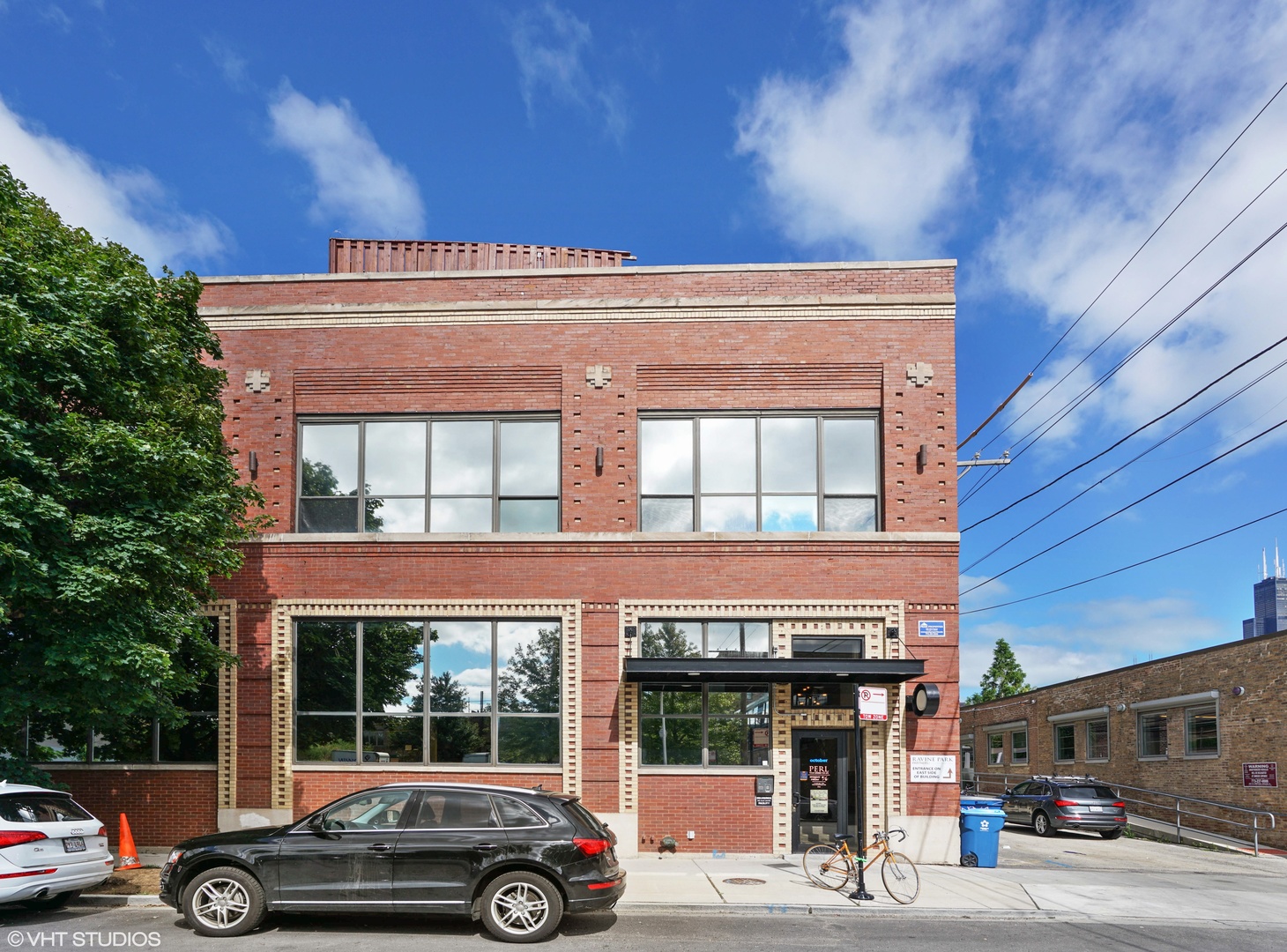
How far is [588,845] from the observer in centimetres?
1041

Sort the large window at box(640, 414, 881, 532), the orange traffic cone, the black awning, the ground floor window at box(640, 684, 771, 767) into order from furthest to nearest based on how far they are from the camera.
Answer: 1. the large window at box(640, 414, 881, 532)
2. the ground floor window at box(640, 684, 771, 767)
3. the black awning
4. the orange traffic cone

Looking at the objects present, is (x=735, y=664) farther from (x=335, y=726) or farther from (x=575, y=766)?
(x=335, y=726)

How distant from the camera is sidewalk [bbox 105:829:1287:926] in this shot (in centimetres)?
1229

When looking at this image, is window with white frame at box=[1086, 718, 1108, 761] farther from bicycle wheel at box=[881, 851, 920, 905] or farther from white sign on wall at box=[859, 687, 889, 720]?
white sign on wall at box=[859, 687, 889, 720]

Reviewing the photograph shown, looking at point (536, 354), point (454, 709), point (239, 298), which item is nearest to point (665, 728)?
point (454, 709)

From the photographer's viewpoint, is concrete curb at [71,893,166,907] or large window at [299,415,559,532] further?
large window at [299,415,559,532]

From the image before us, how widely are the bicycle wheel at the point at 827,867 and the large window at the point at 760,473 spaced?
5.44 m

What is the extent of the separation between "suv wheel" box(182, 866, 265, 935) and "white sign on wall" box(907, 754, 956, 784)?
10489 mm

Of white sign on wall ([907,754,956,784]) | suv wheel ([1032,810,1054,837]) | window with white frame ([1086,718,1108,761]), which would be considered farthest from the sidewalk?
window with white frame ([1086,718,1108,761])

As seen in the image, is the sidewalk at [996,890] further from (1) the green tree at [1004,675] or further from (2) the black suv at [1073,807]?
(1) the green tree at [1004,675]

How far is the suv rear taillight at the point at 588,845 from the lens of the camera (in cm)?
1038

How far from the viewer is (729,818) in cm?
1638

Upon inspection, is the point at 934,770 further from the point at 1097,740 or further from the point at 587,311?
the point at 1097,740

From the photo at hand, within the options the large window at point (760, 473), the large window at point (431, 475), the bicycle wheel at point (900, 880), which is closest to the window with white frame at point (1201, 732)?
the large window at point (760, 473)
